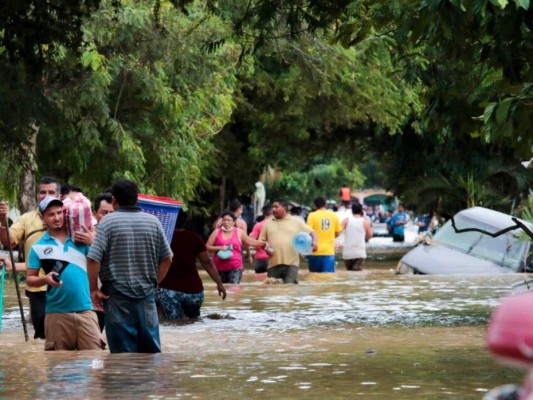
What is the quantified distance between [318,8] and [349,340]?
323 centimetres

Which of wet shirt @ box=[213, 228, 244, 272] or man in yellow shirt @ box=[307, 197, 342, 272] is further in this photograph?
man in yellow shirt @ box=[307, 197, 342, 272]

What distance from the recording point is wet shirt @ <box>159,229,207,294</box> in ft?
48.8

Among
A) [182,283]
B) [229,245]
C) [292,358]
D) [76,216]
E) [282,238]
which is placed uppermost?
[282,238]

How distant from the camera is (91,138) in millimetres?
25469

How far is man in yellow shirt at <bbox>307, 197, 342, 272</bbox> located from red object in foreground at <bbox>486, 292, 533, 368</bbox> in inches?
939

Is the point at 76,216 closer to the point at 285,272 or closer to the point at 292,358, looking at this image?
the point at 292,358

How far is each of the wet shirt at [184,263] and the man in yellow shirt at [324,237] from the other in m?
10.7

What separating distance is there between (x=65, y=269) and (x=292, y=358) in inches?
80.1

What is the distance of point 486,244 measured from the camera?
28.6 m

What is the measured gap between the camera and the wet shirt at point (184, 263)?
14.9 metres

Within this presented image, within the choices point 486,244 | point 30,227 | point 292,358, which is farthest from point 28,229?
point 486,244

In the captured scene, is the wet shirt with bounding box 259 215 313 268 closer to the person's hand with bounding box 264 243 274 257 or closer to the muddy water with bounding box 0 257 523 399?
the person's hand with bounding box 264 243 274 257

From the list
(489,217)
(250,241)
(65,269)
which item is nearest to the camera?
(65,269)

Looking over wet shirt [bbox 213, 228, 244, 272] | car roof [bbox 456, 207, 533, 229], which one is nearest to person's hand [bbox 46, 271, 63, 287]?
wet shirt [bbox 213, 228, 244, 272]
